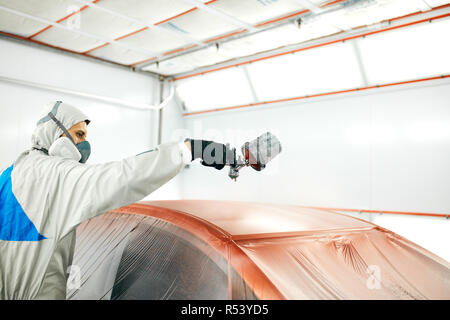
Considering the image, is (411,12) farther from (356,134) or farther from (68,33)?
(68,33)

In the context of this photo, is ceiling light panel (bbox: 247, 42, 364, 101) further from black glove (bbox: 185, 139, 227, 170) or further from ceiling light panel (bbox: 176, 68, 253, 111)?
black glove (bbox: 185, 139, 227, 170)

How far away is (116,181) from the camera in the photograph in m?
1.14

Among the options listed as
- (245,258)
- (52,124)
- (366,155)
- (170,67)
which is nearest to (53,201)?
(52,124)

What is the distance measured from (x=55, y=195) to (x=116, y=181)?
0.31 meters

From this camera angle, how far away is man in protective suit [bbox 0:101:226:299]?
3.83ft

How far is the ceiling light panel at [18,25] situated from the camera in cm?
399

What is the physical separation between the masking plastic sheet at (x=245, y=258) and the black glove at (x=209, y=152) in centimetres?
26

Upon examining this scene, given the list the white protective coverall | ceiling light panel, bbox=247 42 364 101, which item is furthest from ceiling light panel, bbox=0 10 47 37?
the white protective coverall

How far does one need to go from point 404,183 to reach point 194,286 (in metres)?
3.57

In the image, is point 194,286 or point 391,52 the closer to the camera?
point 194,286

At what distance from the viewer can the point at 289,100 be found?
5.18 metres

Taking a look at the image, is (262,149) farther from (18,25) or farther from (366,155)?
(18,25)

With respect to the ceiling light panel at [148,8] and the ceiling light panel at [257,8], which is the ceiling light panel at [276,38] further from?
the ceiling light panel at [148,8]
